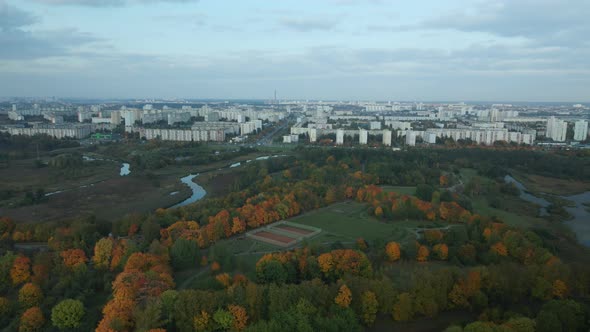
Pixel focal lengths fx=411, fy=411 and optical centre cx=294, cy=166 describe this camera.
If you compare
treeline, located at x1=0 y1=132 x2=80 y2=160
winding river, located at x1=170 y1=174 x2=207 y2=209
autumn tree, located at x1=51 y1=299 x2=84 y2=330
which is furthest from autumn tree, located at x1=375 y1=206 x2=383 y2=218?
treeline, located at x1=0 y1=132 x2=80 y2=160

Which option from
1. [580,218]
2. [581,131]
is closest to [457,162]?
[580,218]

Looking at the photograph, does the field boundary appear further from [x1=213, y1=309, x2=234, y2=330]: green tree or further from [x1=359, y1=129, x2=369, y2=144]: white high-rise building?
[x1=359, y1=129, x2=369, y2=144]: white high-rise building

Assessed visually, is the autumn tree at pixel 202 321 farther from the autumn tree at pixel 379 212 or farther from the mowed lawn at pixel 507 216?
the mowed lawn at pixel 507 216

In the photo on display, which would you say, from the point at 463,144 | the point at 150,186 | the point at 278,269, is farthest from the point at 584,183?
the point at 150,186

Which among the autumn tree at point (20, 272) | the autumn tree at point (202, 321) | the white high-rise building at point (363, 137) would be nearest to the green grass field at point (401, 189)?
the autumn tree at point (202, 321)

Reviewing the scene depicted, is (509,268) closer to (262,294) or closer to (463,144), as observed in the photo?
(262,294)

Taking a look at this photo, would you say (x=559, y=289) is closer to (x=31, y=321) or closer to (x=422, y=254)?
(x=422, y=254)

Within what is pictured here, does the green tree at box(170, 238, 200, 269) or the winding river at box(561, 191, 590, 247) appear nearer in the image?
the green tree at box(170, 238, 200, 269)

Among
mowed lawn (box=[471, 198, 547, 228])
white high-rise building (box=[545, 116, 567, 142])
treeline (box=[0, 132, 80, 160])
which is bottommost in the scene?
mowed lawn (box=[471, 198, 547, 228])
